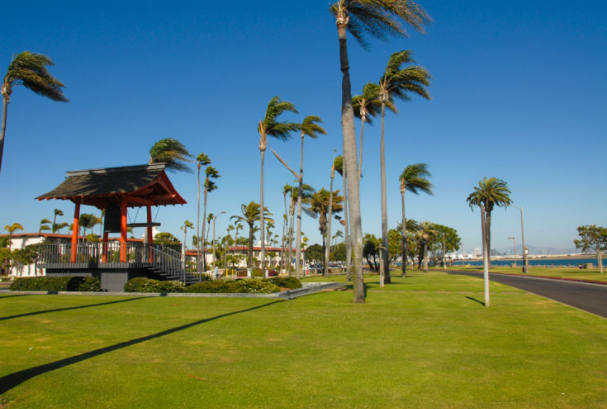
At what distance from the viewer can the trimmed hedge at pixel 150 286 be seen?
19984 mm

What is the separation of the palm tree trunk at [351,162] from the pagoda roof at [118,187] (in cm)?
1109

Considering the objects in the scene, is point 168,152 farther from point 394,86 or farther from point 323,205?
point 323,205

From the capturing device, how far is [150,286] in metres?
20.3

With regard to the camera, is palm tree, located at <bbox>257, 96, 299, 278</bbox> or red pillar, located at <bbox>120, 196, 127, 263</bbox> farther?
palm tree, located at <bbox>257, 96, 299, 278</bbox>

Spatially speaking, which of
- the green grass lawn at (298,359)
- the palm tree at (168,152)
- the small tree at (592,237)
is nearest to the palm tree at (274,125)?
the palm tree at (168,152)

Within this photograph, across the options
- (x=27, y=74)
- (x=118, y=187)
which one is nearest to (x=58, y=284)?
(x=118, y=187)

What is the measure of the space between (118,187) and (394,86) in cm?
2063

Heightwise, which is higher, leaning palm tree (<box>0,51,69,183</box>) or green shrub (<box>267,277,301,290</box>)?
leaning palm tree (<box>0,51,69,183</box>)

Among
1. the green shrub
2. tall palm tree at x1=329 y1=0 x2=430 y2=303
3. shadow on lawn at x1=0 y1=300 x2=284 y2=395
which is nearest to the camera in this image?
shadow on lawn at x1=0 y1=300 x2=284 y2=395

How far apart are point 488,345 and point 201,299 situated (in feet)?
39.2

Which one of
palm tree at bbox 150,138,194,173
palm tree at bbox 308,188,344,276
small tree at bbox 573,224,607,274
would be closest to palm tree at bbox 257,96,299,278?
palm tree at bbox 150,138,194,173

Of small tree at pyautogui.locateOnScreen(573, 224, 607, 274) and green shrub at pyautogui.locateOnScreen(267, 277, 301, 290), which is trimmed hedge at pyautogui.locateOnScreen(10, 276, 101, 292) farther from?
small tree at pyautogui.locateOnScreen(573, 224, 607, 274)

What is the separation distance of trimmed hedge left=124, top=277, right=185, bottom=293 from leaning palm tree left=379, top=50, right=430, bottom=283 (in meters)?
15.1

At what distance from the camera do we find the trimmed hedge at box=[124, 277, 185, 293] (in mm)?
19984
